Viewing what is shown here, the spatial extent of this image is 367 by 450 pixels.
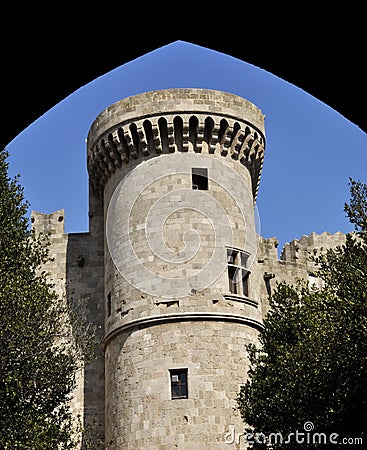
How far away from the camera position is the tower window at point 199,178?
68.8 ft

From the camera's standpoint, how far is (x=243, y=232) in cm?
2122

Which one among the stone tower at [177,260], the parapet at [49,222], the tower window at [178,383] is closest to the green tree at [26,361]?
the stone tower at [177,260]

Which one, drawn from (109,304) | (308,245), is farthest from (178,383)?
(308,245)

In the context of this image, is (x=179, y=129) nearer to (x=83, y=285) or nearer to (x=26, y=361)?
(x=83, y=285)

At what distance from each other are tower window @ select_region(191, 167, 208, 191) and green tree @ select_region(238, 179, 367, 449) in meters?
4.68

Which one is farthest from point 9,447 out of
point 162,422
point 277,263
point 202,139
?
point 277,263

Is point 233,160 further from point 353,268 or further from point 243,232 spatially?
point 353,268

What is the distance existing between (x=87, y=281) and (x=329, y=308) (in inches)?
341

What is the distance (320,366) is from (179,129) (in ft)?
28.4

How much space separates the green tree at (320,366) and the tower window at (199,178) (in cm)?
468

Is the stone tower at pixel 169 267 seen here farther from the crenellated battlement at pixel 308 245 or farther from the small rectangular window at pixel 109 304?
the crenellated battlement at pixel 308 245

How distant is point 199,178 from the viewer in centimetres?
2108

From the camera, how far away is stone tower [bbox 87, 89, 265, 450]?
60.9 ft

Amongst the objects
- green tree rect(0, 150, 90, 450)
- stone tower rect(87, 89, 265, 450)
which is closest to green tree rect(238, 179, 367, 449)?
stone tower rect(87, 89, 265, 450)
